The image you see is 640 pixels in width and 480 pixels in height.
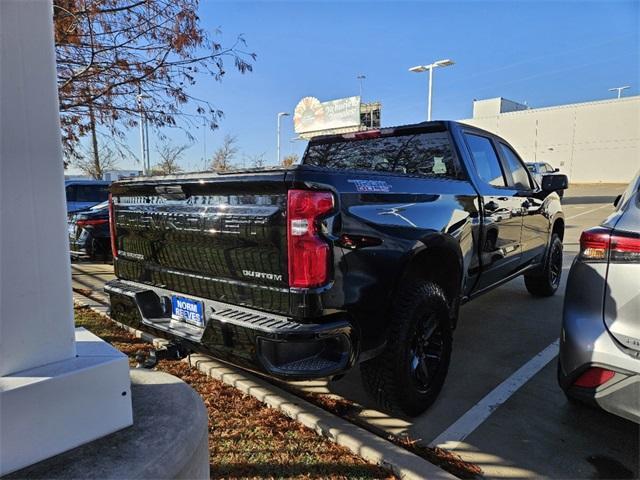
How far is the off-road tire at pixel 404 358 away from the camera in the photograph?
8.74ft

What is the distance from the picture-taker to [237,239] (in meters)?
2.42

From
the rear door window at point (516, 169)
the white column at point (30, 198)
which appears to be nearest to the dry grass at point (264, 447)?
the white column at point (30, 198)

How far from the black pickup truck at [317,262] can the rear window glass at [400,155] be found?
17 millimetres

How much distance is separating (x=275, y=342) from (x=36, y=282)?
3.49 ft

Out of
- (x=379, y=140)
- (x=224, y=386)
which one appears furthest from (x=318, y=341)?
(x=379, y=140)

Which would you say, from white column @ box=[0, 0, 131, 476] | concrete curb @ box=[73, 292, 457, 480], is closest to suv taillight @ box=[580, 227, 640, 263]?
concrete curb @ box=[73, 292, 457, 480]

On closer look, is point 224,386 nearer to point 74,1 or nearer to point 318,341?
point 318,341

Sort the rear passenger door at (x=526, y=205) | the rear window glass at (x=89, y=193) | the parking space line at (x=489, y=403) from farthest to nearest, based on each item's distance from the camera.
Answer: the rear window glass at (x=89, y=193) < the rear passenger door at (x=526, y=205) < the parking space line at (x=489, y=403)

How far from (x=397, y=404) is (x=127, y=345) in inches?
108

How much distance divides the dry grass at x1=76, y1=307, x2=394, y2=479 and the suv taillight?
161 cm

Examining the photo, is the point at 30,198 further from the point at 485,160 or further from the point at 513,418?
the point at 485,160

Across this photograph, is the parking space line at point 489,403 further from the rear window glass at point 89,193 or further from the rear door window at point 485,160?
the rear window glass at point 89,193

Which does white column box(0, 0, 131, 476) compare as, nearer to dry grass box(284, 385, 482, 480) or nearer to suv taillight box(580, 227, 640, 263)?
dry grass box(284, 385, 482, 480)

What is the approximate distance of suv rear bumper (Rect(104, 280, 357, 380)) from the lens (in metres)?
2.18
